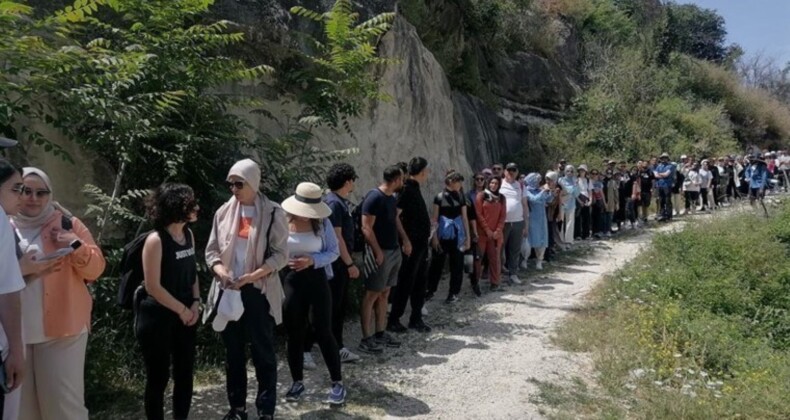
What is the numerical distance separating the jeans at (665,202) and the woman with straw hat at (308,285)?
1412 cm

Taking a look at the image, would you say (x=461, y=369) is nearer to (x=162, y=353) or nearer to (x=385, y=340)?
(x=385, y=340)

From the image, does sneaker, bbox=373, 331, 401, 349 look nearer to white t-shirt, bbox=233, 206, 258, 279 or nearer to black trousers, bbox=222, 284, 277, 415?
black trousers, bbox=222, 284, 277, 415

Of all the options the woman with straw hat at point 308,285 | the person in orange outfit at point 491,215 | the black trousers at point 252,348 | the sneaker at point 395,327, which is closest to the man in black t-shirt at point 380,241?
the sneaker at point 395,327

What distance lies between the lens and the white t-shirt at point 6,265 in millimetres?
2674

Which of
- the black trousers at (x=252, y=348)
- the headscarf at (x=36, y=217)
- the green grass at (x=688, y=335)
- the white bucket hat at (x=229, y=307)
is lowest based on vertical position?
the green grass at (x=688, y=335)

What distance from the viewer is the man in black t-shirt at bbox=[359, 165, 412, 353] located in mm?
6102

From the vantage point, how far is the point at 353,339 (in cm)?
677

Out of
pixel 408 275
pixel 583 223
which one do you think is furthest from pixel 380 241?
pixel 583 223

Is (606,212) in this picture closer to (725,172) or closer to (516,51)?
(725,172)

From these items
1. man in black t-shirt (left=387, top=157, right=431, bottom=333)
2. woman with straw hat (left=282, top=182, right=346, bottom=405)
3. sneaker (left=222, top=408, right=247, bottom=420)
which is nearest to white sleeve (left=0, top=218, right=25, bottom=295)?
sneaker (left=222, top=408, right=247, bottom=420)

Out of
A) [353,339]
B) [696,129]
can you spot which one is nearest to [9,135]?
[353,339]

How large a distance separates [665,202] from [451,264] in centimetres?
1094

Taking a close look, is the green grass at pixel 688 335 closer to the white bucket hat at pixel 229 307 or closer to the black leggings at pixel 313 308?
the black leggings at pixel 313 308

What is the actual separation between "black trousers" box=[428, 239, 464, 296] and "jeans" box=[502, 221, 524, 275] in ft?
4.93
